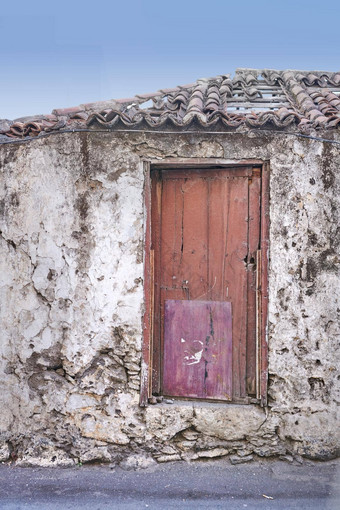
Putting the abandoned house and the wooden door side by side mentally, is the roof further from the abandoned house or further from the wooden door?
the wooden door

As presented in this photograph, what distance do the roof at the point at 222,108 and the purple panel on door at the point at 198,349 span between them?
1669mm

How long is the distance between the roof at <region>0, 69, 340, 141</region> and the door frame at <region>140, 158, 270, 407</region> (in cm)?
31

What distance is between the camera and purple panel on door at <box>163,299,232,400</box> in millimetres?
4164

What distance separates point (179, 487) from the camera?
3.72 m

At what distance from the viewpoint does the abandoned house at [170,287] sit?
13.1 ft

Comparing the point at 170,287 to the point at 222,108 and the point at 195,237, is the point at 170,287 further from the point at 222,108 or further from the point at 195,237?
the point at 222,108

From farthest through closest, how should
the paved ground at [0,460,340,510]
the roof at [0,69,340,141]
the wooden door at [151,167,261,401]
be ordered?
1. the wooden door at [151,167,261,401]
2. the roof at [0,69,340,141]
3. the paved ground at [0,460,340,510]

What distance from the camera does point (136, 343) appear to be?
4.07 metres

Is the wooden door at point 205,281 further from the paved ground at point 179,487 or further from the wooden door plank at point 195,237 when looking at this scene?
the paved ground at point 179,487

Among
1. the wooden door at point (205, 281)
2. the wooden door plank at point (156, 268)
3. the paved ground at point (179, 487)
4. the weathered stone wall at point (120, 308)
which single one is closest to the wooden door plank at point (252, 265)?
the wooden door at point (205, 281)

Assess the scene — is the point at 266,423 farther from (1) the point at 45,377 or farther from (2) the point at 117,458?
(1) the point at 45,377

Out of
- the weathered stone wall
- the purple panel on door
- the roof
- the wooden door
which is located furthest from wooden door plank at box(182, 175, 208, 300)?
the roof

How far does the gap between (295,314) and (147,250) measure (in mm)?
1446

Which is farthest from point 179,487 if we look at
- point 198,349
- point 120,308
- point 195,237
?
point 195,237
